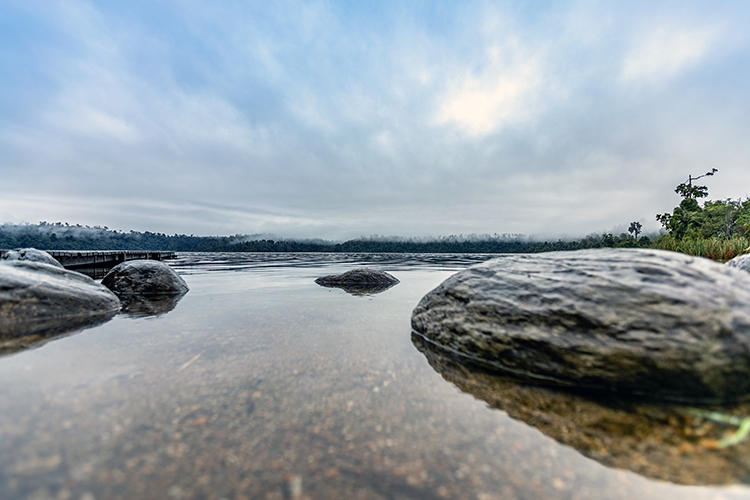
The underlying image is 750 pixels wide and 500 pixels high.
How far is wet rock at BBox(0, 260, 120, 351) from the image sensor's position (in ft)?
14.6

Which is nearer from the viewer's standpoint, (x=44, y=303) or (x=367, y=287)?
(x=44, y=303)

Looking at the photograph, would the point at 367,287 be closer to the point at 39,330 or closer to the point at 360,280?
the point at 360,280

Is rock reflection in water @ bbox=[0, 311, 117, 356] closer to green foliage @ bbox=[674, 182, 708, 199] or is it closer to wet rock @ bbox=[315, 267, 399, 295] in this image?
wet rock @ bbox=[315, 267, 399, 295]

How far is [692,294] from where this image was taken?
2762 mm

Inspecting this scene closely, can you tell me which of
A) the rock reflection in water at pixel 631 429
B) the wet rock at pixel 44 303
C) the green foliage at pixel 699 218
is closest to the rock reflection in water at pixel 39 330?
the wet rock at pixel 44 303

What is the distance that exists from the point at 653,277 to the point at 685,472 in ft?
6.50

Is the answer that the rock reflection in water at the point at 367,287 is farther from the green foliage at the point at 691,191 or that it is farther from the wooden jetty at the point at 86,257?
the green foliage at the point at 691,191

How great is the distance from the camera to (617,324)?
114 inches

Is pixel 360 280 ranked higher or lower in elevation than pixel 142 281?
lower

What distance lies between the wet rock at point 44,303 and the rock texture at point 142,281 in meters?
2.13

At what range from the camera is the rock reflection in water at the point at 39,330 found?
3756mm

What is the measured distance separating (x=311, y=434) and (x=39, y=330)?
512cm

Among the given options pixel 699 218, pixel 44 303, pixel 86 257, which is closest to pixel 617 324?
pixel 44 303

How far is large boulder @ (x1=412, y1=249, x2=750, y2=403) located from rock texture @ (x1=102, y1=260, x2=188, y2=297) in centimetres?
819
